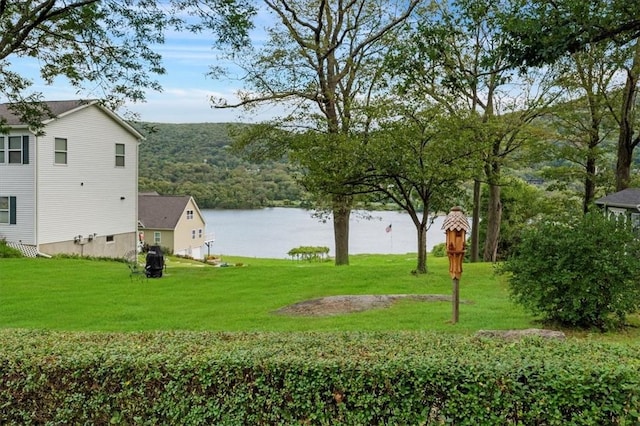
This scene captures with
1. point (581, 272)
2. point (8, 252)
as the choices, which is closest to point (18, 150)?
point (8, 252)

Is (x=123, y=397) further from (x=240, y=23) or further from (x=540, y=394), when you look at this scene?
(x=240, y=23)

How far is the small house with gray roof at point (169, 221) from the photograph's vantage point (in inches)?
1451

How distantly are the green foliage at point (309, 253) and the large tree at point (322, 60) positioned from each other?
1784cm

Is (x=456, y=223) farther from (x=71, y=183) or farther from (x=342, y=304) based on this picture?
(x=71, y=183)

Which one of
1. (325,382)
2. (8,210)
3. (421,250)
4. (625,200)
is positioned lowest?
(325,382)

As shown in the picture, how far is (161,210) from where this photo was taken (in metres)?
37.5

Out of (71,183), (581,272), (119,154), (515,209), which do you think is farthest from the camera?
(515,209)

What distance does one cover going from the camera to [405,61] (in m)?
11.1

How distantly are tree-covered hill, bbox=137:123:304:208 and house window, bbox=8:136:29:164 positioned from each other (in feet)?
47.2

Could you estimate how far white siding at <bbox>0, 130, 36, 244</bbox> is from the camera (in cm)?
2211

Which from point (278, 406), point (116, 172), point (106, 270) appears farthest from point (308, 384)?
point (116, 172)

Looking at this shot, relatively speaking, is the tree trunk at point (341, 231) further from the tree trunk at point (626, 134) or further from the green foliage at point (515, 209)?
the green foliage at point (515, 209)

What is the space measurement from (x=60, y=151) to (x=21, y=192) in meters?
2.31

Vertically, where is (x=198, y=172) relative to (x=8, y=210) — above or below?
above
